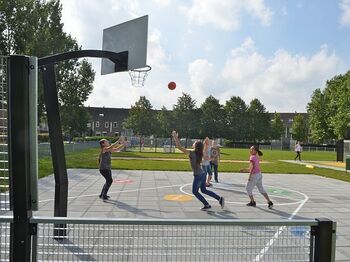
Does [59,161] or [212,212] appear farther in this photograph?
[212,212]

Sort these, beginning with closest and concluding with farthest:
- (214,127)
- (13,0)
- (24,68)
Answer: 1. (24,68)
2. (13,0)
3. (214,127)

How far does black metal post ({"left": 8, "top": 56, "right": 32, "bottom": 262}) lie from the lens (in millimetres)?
2957

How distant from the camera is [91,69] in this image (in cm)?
5588

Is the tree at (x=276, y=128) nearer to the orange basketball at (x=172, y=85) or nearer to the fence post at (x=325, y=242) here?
the orange basketball at (x=172, y=85)

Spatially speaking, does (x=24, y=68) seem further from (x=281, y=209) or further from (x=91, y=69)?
(x=91, y=69)

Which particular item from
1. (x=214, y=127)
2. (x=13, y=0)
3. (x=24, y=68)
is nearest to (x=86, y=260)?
(x=24, y=68)

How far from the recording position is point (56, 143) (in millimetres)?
6555

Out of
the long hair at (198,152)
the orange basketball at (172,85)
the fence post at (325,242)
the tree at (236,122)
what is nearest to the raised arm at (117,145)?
the orange basketball at (172,85)

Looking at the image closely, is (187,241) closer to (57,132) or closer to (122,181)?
(57,132)

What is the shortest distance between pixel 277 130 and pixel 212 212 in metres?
90.5

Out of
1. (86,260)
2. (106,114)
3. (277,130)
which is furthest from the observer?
(106,114)

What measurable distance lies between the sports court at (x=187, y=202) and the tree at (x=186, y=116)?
69607 millimetres

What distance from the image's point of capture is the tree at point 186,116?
86.4 m

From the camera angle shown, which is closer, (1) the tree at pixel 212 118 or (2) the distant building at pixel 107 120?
(1) the tree at pixel 212 118
